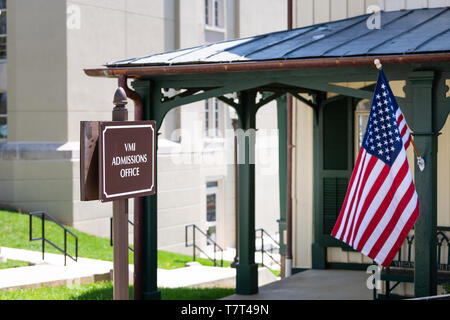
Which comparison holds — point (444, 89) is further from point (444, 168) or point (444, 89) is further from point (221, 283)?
point (221, 283)

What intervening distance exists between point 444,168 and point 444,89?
273cm

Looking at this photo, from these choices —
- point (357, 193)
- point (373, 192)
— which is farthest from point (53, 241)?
point (373, 192)

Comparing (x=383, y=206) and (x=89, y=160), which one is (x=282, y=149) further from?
(x=89, y=160)

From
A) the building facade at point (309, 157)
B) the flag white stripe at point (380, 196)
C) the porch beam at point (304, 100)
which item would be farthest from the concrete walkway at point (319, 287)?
the flag white stripe at point (380, 196)

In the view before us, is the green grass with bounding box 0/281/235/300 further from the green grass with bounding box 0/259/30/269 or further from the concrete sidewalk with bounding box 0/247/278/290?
the green grass with bounding box 0/259/30/269

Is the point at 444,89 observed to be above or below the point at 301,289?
above

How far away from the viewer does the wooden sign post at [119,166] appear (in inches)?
219

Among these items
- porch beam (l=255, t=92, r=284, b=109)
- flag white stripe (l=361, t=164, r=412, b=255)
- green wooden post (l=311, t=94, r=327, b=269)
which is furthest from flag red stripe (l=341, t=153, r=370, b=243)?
green wooden post (l=311, t=94, r=327, b=269)

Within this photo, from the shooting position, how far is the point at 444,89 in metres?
10.2

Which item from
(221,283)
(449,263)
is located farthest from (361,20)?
(221,283)

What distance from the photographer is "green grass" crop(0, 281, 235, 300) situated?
505 inches

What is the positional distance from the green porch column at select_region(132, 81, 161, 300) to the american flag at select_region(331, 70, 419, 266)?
4.14 m

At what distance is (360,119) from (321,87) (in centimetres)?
398

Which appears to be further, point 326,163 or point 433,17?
point 326,163
